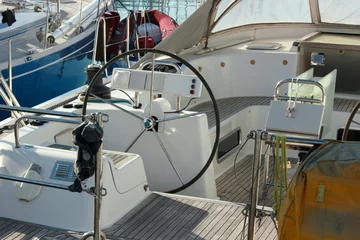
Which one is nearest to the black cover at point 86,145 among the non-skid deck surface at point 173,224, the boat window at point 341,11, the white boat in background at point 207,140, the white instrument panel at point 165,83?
the white boat in background at point 207,140

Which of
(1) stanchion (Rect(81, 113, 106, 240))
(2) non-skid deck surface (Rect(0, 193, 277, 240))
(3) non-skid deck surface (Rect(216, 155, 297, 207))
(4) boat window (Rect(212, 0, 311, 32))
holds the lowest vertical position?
(3) non-skid deck surface (Rect(216, 155, 297, 207))

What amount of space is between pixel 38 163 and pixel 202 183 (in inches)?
47.2

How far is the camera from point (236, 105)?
5.47 metres

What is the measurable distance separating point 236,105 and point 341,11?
53.2 inches

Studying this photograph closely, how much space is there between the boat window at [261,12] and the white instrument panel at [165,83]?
2.02 metres

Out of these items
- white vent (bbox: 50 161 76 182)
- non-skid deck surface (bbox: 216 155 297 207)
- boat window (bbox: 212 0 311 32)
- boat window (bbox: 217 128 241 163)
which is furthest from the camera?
boat window (bbox: 212 0 311 32)

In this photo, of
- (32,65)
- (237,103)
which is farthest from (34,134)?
(32,65)

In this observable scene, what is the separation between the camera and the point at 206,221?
11.6 ft

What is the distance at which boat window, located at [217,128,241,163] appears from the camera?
16.3 feet

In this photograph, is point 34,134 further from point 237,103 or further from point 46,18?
point 46,18

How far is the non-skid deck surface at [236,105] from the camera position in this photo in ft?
17.0

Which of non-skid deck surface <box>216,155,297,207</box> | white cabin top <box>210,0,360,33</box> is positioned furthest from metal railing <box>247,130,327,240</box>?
white cabin top <box>210,0,360,33</box>

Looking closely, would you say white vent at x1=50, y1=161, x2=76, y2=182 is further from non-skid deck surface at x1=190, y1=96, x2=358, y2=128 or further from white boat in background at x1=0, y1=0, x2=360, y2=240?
non-skid deck surface at x1=190, y1=96, x2=358, y2=128

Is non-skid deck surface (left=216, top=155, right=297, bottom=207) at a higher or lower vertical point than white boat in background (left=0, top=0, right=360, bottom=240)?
lower
